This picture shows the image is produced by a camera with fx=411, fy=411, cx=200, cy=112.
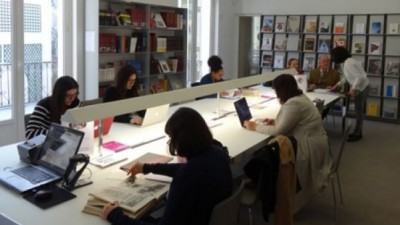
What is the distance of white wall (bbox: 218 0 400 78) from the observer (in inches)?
299

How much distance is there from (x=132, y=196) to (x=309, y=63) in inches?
278

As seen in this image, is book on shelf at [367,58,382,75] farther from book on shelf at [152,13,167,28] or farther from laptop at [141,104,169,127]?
laptop at [141,104,169,127]

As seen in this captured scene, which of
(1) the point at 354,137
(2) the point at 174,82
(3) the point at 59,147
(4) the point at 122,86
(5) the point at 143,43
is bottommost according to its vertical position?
(1) the point at 354,137

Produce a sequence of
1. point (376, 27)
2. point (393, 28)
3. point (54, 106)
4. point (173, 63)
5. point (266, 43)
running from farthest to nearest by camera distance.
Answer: point (266, 43) < point (376, 27) < point (393, 28) < point (173, 63) < point (54, 106)

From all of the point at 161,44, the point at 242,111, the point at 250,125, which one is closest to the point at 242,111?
the point at 242,111

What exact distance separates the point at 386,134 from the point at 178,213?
5942mm

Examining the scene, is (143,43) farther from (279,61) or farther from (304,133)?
(304,133)

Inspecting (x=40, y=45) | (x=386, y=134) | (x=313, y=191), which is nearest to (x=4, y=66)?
(x=40, y=45)

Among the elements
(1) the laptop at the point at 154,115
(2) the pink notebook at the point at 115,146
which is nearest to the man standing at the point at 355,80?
(1) the laptop at the point at 154,115

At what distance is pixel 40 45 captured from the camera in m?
5.14

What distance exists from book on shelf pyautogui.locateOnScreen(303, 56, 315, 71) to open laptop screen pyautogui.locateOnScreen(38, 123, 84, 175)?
690cm

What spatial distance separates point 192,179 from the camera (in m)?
1.72

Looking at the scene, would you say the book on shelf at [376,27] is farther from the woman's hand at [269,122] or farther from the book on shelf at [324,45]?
the woman's hand at [269,122]

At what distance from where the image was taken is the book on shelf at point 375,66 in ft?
25.2
